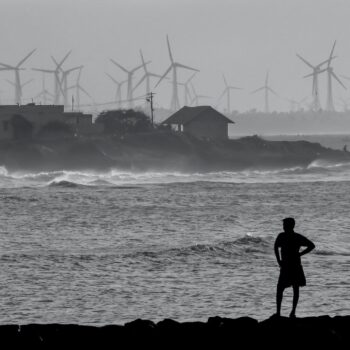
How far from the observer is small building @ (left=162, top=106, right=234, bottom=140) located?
16512 cm

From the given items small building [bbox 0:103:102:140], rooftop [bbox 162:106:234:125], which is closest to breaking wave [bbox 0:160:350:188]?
small building [bbox 0:103:102:140]

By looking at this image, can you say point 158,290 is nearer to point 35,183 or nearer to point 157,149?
point 35,183

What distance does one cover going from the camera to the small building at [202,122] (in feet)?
542

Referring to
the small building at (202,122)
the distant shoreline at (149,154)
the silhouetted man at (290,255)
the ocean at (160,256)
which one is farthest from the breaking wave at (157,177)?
the silhouetted man at (290,255)

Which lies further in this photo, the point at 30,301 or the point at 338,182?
the point at 338,182

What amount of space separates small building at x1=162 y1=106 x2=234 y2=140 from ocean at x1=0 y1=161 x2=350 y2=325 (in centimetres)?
6757

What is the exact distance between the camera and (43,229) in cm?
5878

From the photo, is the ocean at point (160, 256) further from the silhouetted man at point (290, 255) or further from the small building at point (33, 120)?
the small building at point (33, 120)

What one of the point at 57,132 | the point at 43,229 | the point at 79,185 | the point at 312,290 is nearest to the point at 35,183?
the point at 79,185

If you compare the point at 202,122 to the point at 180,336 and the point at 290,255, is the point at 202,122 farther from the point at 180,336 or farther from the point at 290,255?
the point at 180,336

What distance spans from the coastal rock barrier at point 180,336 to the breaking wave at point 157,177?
3788 inches

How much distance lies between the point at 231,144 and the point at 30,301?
438 feet

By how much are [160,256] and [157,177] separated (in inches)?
3805

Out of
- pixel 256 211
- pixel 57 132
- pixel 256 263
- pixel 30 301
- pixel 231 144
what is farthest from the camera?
pixel 231 144
